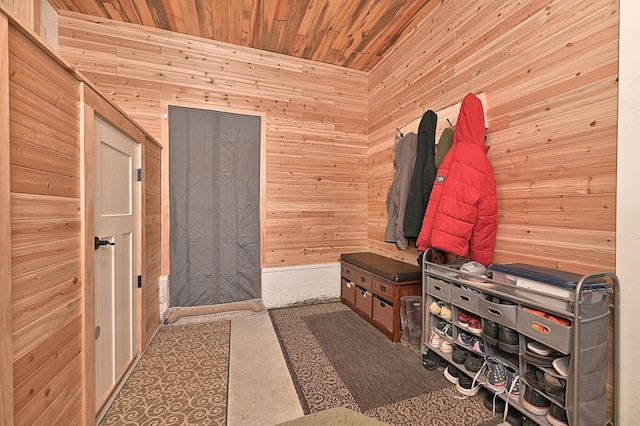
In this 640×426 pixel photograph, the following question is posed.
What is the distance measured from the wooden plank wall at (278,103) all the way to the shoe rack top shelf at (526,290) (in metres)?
1.73

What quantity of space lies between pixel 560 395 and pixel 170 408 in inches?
78.5

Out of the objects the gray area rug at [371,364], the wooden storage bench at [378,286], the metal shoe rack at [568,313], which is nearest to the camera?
the metal shoe rack at [568,313]

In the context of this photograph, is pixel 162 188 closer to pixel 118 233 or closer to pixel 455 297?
pixel 118 233

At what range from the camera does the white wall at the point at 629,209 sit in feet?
3.85

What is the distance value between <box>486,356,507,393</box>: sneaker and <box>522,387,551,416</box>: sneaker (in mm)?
114

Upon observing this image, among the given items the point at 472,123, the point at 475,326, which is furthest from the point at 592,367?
the point at 472,123

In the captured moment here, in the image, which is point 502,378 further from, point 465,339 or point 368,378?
point 368,378

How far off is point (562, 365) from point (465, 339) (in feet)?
1.74

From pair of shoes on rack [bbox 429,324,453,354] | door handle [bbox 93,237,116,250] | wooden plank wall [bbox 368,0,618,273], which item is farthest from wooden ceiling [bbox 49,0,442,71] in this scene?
pair of shoes on rack [bbox 429,324,453,354]

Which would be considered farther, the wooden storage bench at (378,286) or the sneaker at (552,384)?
the wooden storage bench at (378,286)

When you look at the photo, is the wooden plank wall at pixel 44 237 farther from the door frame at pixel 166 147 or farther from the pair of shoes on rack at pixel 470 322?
the pair of shoes on rack at pixel 470 322

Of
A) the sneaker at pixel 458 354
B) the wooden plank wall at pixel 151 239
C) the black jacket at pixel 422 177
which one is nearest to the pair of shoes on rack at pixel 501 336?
the sneaker at pixel 458 354

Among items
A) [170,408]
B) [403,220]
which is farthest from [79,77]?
[403,220]

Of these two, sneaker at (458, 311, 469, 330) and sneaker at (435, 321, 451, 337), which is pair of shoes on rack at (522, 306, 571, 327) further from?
sneaker at (435, 321, 451, 337)
